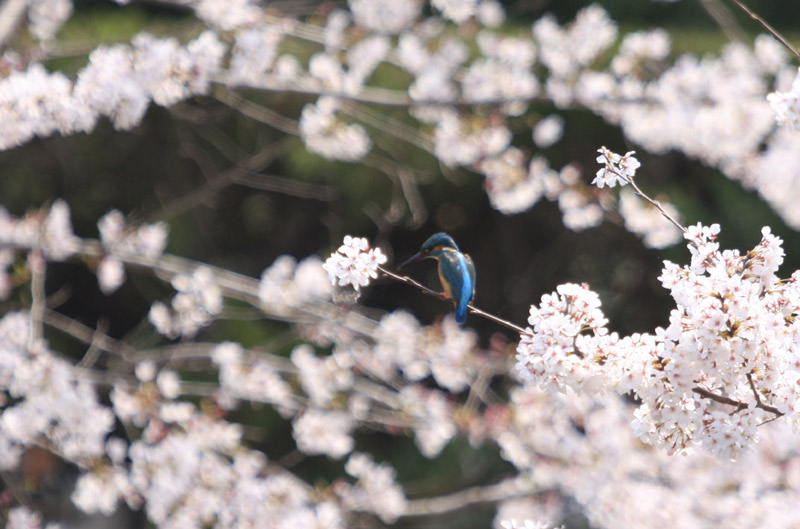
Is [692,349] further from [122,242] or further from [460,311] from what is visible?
[122,242]

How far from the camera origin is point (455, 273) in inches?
81.3

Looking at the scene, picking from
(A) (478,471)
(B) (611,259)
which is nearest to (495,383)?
(A) (478,471)

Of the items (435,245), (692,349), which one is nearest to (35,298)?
(435,245)

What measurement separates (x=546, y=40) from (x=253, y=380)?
2.67 m

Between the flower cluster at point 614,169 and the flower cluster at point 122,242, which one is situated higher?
the flower cluster at point 614,169

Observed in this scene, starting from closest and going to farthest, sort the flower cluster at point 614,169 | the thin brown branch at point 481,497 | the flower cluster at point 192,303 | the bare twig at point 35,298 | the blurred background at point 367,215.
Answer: the flower cluster at point 614,169, the bare twig at point 35,298, the flower cluster at point 192,303, the thin brown branch at point 481,497, the blurred background at point 367,215

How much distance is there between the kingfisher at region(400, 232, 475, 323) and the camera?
6.72 ft

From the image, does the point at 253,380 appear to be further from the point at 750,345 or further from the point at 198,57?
the point at 750,345

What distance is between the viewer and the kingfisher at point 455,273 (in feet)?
6.72

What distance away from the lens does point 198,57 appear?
3078 millimetres

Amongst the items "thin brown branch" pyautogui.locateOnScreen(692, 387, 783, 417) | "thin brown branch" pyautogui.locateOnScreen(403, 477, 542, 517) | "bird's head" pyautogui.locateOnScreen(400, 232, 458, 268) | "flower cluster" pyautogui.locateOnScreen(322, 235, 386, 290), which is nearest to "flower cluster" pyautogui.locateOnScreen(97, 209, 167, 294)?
"thin brown branch" pyautogui.locateOnScreen(403, 477, 542, 517)

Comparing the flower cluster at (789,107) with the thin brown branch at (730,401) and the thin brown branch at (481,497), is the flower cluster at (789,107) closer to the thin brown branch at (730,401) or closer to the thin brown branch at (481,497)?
the thin brown branch at (730,401)

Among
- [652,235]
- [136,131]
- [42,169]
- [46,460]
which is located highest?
[652,235]

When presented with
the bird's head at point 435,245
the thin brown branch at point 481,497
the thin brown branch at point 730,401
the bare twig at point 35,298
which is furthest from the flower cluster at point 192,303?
the thin brown branch at point 730,401
